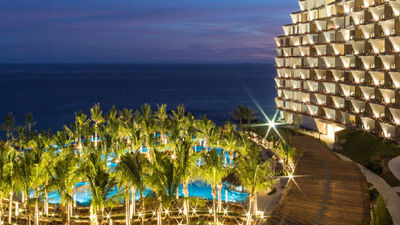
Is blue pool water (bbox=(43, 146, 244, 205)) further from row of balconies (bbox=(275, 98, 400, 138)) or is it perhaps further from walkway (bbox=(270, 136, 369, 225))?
row of balconies (bbox=(275, 98, 400, 138))

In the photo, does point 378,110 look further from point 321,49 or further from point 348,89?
point 321,49

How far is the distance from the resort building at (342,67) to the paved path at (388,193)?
15029mm

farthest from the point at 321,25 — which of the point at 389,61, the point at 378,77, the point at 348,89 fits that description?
the point at 389,61

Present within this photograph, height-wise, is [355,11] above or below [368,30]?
above

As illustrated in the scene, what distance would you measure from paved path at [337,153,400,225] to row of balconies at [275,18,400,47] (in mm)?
23162

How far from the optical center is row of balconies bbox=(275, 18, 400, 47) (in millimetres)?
58781

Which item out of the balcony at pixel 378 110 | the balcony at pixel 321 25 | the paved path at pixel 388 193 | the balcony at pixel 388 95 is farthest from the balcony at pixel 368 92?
the paved path at pixel 388 193

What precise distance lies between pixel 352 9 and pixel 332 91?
15.7 metres

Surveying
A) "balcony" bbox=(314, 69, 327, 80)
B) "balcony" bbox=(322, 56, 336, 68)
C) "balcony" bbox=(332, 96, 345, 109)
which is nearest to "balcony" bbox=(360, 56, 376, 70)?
"balcony" bbox=(332, 96, 345, 109)

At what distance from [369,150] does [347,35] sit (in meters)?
24.0

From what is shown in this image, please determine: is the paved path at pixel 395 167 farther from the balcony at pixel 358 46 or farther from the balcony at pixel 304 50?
the balcony at pixel 304 50

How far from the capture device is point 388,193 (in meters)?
38.6

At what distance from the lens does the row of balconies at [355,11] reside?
5966 cm

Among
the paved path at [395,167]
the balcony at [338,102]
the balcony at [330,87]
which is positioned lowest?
the paved path at [395,167]
